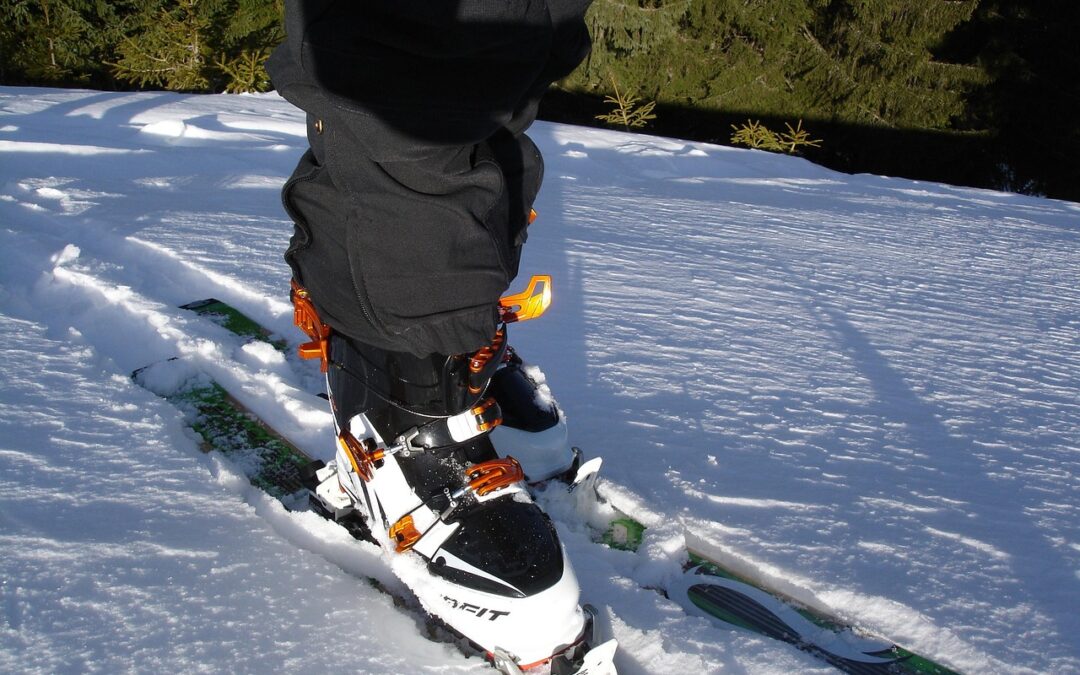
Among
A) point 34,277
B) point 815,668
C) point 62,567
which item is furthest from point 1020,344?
point 34,277

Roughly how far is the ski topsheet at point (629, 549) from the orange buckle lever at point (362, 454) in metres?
0.27

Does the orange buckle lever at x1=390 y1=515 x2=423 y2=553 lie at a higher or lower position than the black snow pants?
lower

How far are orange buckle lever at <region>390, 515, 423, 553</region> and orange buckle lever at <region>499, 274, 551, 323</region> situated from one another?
0.33 meters

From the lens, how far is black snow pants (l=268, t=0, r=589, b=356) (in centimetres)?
93

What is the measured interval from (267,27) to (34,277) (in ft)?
35.3

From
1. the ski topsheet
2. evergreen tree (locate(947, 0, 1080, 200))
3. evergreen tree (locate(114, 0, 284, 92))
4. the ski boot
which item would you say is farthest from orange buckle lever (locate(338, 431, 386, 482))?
evergreen tree (locate(947, 0, 1080, 200))

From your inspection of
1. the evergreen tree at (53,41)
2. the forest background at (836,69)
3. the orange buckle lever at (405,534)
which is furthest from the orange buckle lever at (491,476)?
the evergreen tree at (53,41)

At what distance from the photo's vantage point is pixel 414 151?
98 centimetres

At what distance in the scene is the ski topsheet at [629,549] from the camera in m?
1.24

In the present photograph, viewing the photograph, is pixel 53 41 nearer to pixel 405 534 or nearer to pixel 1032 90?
pixel 405 534

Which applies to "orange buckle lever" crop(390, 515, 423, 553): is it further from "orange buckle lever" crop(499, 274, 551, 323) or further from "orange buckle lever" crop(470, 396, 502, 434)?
"orange buckle lever" crop(499, 274, 551, 323)

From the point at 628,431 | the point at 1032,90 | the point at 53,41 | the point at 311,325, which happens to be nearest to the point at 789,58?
the point at 1032,90

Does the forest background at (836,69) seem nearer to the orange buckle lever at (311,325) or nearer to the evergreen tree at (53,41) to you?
the evergreen tree at (53,41)

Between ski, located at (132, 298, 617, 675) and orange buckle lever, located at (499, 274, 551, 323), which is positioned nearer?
ski, located at (132, 298, 617, 675)
